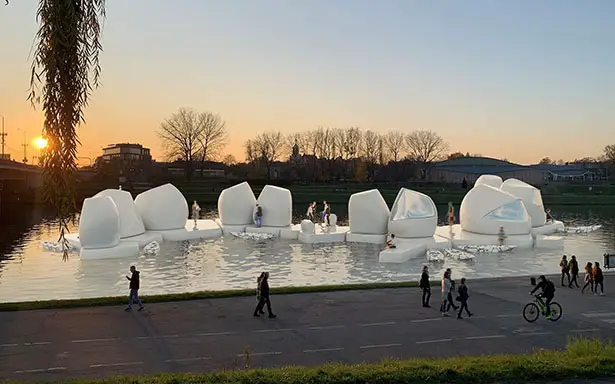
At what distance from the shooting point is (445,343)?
11680 millimetres

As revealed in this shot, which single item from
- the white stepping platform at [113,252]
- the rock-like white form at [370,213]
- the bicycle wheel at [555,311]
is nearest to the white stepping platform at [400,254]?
the rock-like white form at [370,213]

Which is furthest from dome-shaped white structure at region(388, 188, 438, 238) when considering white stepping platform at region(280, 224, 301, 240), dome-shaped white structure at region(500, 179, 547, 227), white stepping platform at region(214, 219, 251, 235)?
white stepping platform at region(214, 219, 251, 235)

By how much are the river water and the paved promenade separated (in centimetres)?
376

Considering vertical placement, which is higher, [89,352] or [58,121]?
[58,121]

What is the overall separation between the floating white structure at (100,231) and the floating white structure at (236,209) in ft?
30.6

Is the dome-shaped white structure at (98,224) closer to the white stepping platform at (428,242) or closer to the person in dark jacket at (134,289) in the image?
the person in dark jacket at (134,289)

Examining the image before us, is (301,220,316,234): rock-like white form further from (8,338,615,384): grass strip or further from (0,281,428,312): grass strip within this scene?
(8,338,615,384): grass strip

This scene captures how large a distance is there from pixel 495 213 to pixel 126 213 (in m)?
19.2

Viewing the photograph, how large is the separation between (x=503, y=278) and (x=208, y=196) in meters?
54.0

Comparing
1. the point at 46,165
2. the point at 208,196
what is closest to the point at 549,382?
the point at 46,165

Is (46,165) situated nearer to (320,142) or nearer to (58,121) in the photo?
(58,121)

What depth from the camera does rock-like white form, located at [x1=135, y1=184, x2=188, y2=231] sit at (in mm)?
30266

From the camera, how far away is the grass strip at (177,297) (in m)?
14.6

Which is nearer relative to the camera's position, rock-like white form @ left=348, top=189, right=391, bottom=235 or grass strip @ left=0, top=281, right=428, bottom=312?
grass strip @ left=0, top=281, right=428, bottom=312
